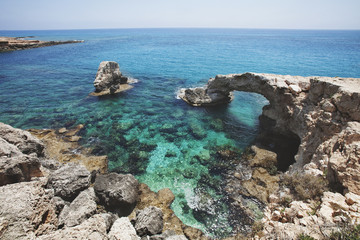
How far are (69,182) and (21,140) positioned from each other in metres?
5.27

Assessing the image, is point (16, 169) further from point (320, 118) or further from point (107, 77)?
point (107, 77)

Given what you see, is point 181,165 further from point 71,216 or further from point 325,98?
point 325,98

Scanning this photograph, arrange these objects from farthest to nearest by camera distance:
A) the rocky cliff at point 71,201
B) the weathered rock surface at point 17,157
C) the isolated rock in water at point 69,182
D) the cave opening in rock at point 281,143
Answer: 1. the cave opening in rock at point 281,143
2. the isolated rock in water at point 69,182
3. the weathered rock surface at point 17,157
4. the rocky cliff at point 71,201

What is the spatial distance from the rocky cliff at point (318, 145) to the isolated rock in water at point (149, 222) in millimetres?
5225

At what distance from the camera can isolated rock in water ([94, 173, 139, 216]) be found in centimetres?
1023

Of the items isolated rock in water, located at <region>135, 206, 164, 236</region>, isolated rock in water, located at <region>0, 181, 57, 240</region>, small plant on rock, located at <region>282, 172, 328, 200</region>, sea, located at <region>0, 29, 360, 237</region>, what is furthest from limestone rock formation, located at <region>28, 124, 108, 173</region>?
small plant on rock, located at <region>282, 172, 328, 200</region>

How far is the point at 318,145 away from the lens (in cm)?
1180

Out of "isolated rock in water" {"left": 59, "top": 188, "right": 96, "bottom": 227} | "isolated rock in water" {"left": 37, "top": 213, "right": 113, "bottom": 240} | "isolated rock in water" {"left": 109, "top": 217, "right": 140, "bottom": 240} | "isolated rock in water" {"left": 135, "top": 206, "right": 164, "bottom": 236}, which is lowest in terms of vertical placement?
"isolated rock in water" {"left": 135, "top": 206, "right": 164, "bottom": 236}

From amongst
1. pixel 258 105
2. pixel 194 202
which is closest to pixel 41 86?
pixel 194 202

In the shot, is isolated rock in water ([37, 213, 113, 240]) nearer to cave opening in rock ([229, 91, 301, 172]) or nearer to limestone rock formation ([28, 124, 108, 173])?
limestone rock formation ([28, 124, 108, 173])

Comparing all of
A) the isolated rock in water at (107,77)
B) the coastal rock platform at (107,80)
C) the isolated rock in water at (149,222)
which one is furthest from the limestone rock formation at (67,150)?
the isolated rock in water at (107,77)

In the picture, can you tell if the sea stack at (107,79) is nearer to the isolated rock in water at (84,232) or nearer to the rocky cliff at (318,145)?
the rocky cliff at (318,145)

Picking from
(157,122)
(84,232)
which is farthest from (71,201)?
(157,122)

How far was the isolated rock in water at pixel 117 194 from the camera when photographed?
Result: 10.2m
